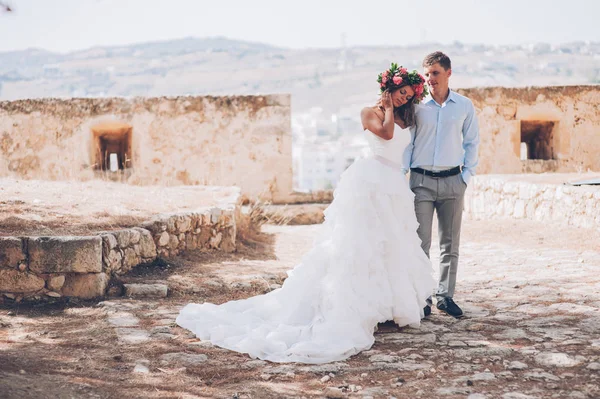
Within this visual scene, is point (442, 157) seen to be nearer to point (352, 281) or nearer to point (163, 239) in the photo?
point (352, 281)

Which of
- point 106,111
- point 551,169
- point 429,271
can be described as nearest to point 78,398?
point 429,271

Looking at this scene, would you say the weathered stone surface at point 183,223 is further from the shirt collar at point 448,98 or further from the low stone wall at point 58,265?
the shirt collar at point 448,98

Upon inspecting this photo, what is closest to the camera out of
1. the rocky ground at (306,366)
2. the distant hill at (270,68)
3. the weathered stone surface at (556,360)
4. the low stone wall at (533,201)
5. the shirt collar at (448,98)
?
the rocky ground at (306,366)

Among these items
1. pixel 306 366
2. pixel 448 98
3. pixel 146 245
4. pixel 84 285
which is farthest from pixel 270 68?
pixel 306 366

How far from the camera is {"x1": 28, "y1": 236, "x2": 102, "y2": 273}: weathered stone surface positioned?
5785mm

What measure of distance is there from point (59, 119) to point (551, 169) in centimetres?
983

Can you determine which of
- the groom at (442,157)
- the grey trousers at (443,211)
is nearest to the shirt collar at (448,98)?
the groom at (442,157)

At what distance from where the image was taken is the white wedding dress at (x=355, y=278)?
4.68m

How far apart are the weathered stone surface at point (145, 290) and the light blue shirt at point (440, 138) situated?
2.29 meters

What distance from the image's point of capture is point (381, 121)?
5051 millimetres

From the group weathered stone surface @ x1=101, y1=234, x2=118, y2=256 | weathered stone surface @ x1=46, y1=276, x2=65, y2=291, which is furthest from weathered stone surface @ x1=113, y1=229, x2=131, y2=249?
weathered stone surface @ x1=46, y1=276, x2=65, y2=291

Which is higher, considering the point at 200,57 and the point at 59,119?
the point at 200,57

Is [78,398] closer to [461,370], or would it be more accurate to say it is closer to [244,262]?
[461,370]

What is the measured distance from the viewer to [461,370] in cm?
402
